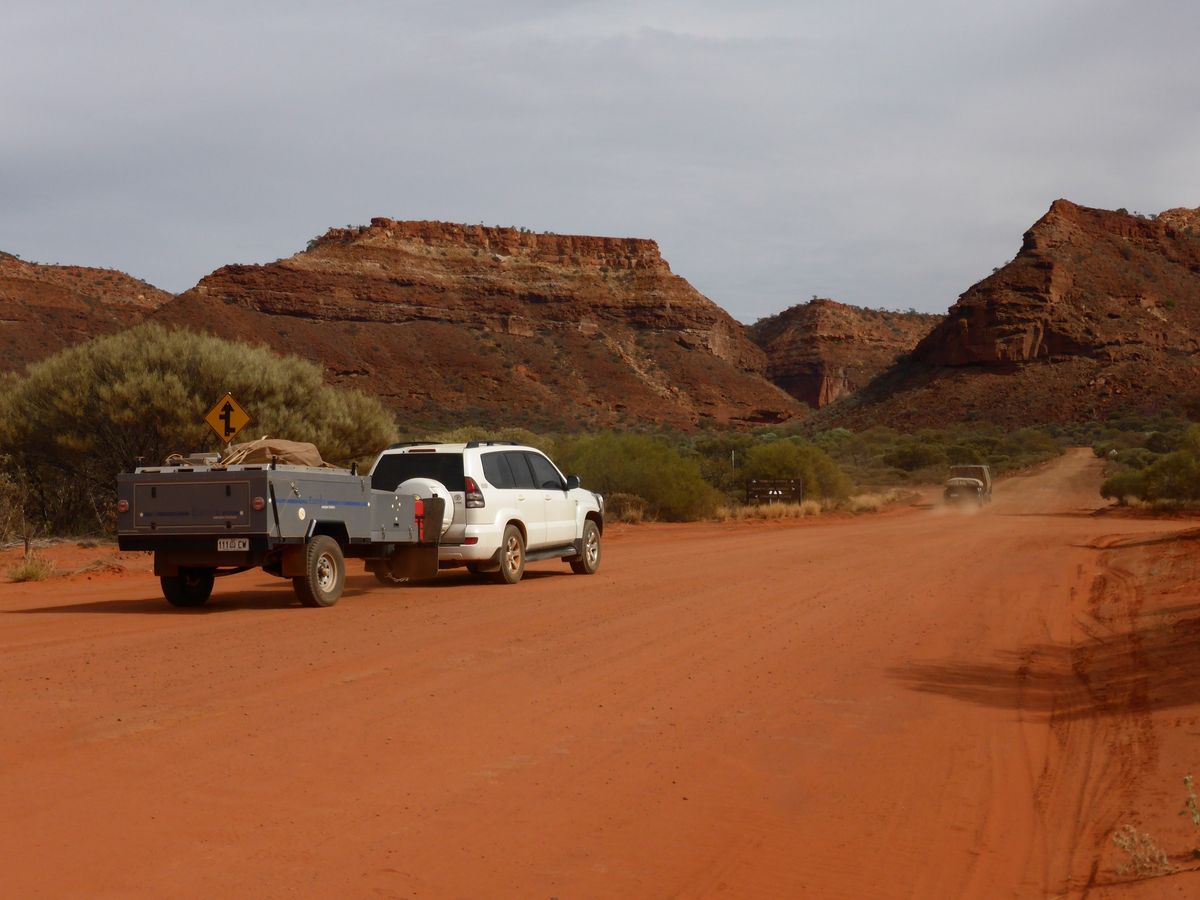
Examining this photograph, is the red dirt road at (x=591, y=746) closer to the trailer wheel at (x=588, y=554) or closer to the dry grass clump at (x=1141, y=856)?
the dry grass clump at (x=1141, y=856)

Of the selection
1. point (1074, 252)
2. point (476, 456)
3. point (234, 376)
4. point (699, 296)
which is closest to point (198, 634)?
point (476, 456)

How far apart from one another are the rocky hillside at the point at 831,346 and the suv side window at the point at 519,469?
127758 millimetres

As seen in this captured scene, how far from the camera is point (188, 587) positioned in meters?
14.7

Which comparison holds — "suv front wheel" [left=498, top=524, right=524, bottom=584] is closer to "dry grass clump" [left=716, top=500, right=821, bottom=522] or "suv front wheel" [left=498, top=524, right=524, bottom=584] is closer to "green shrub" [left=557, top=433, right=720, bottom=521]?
"green shrub" [left=557, top=433, right=720, bottom=521]

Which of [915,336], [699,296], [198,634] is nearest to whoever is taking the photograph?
[198,634]

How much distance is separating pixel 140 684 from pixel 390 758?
9.98 ft

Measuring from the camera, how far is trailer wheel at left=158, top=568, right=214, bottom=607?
14547 millimetres

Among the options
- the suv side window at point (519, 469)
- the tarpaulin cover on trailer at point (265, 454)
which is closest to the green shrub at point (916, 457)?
the suv side window at point (519, 469)

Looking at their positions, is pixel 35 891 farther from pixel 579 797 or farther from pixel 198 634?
pixel 198 634

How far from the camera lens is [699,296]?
123m

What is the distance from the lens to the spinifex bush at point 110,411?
24.1m

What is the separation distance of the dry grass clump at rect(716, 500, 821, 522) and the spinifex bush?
51.0 ft

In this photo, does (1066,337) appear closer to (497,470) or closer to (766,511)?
(766,511)

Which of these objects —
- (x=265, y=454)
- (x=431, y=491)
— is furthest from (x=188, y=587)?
(x=431, y=491)
